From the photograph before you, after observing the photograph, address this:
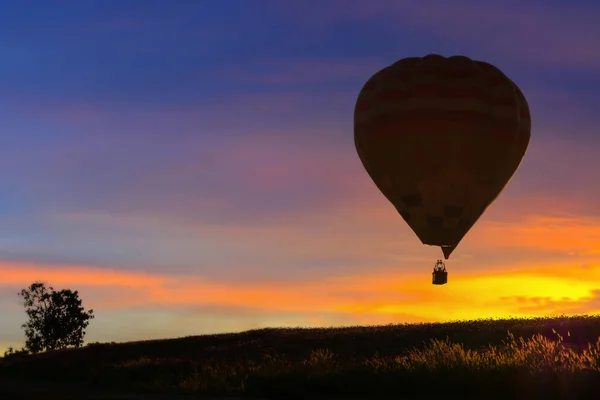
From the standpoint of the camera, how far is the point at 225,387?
27.1 meters

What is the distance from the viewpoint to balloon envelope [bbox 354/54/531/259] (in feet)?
120

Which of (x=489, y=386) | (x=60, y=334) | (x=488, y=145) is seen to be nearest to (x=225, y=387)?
(x=489, y=386)

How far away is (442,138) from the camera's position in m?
36.4

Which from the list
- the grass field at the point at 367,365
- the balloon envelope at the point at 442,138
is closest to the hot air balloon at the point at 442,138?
the balloon envelope at the point at 442,138

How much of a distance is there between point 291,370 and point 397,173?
11.6m

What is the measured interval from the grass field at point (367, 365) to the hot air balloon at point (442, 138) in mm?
5807

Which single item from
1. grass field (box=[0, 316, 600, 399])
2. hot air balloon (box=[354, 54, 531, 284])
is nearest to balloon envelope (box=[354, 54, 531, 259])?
hot air balloon (box=[354, 54, 531, 284])

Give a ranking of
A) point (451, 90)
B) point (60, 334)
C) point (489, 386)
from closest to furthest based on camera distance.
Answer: point (489, 386)
point (451, 90)
point (60, 334)

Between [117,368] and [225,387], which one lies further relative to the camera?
[117,368]

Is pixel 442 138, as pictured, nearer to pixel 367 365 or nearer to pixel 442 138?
pixel 442 138

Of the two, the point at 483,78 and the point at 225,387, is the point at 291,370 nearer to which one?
the point at 225,387

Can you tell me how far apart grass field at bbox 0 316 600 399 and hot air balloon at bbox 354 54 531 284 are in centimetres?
581

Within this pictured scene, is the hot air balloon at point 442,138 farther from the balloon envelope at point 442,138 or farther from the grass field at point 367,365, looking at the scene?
the grass field at point 367,365

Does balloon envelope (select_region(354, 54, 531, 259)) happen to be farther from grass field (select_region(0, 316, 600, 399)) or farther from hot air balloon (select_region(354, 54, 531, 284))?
grass field (select_region(0, 316, 600, 399))
